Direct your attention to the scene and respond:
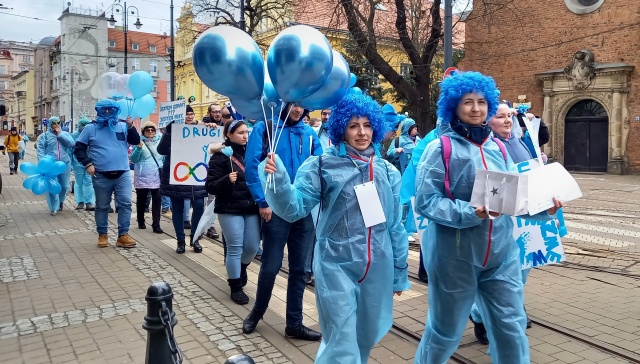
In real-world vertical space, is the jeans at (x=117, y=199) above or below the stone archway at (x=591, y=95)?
below

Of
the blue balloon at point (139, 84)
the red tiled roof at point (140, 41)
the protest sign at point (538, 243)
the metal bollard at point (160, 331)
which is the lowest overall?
the metal bollard at point (160, 331)

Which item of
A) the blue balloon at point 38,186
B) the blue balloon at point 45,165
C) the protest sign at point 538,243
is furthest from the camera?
the blue balloon at point 45,165

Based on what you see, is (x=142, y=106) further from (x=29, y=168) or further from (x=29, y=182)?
(x=29, y=168)

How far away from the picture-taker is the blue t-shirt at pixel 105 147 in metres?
7.77

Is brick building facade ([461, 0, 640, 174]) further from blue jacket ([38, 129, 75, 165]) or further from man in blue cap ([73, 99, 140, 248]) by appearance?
man in blue cap ([73, 99, 140, 248])

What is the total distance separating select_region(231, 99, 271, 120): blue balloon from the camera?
3.65 metres

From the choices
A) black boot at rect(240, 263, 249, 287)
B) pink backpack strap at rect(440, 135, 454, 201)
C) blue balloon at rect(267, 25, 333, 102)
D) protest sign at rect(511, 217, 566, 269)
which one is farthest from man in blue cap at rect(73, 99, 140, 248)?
pink backpack strap at rect(440, 135, 454, 201)

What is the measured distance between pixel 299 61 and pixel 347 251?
1127 millimetres

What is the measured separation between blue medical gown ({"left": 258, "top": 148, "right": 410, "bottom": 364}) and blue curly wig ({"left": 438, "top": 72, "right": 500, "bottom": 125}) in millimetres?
489

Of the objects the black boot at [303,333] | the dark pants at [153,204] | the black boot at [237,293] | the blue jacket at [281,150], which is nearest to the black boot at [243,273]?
the black boot at [237,293]

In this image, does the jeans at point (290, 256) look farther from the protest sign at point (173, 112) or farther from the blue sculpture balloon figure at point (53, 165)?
the blue sculpture balloon figure at point (53, 165)

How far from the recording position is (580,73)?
25203 mm

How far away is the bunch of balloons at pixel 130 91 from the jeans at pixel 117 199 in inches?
68.0

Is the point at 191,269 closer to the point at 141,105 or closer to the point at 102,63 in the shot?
the point at 141,105
